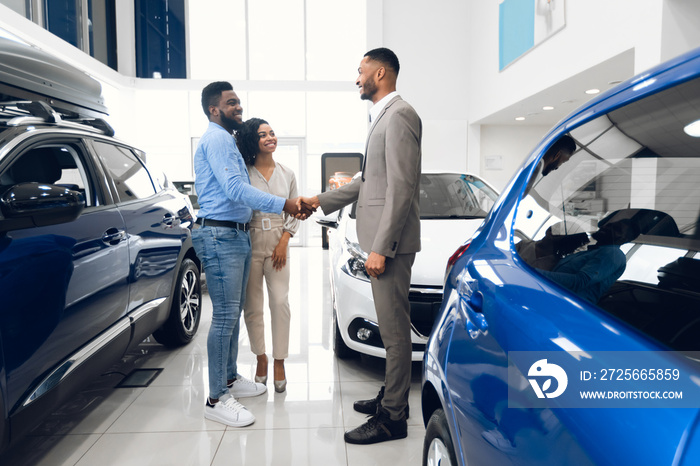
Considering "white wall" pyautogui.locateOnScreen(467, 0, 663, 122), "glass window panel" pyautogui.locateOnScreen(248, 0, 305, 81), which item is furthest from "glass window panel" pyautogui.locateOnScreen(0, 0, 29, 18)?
"white wall" pyautogui.locateOnScreen(467, 0, 663, 122)

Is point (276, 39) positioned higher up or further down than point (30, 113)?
higher up

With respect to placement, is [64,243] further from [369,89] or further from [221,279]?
[369,89]

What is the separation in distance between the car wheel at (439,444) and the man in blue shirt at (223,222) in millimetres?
1227

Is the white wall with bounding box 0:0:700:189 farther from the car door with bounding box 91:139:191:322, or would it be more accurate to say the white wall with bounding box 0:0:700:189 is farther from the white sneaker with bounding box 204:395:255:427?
the white sneaker with bounding box 204:395:255:427

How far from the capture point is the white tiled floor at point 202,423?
1.98 metres

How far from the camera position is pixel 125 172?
8.76ft

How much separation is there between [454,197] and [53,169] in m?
2.52

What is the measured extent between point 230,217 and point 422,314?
1.09 meters

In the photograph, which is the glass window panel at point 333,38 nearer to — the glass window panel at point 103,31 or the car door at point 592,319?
the glass window panel at point 103,31

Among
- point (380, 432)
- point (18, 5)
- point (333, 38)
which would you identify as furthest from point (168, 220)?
point (333, 38)

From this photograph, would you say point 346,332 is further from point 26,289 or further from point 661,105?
point 661,105

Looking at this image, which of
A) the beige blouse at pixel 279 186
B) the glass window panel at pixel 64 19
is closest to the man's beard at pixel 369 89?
the beige blouse at pixel 279 186

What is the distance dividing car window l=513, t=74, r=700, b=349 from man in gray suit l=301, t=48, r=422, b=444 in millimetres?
1027

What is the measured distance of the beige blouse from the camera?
8.23 ft
